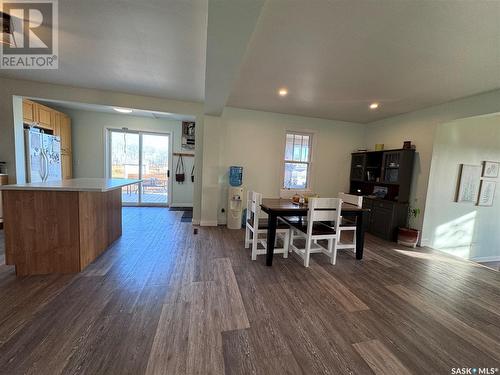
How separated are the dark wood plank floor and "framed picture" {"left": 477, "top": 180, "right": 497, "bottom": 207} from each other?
2107 mm

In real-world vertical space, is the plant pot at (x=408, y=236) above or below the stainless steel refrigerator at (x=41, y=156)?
below

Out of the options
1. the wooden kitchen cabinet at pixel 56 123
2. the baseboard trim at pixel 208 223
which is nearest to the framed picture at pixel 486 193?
the baseboard trim at pixel 208 223

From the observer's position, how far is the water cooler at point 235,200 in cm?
422

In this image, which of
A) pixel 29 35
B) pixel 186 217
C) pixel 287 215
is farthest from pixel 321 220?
pixel 29 35

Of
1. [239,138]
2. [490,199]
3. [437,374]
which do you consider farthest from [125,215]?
[490,199]

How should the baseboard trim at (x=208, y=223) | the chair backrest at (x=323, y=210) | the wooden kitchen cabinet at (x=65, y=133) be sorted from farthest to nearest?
1. the wooden kitchen cabinet at (x=65, y=133)
2. the baseboard trim at (x=208, y=223)
3. the chair backrest at (x=323, y=210)

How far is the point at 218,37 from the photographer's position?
66.7 inches

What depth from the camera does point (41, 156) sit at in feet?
12.7

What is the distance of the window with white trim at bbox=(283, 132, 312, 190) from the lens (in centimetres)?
488

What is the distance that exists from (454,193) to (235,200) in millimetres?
4290

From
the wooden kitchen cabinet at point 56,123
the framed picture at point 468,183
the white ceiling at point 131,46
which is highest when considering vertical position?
the white ceiling at point 131,46

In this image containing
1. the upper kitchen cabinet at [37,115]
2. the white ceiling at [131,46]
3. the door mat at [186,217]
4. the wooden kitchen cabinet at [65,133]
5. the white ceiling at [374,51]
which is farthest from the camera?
the wooden kitchen cabinet at [65,133]

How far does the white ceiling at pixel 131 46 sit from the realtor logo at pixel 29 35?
0.27ft

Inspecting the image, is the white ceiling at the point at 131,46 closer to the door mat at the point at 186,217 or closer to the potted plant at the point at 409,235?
the door mat at the point at 186,217
